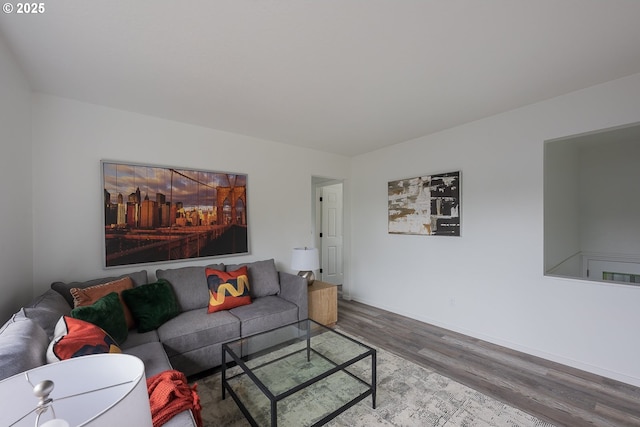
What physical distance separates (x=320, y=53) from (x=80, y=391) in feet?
6.61

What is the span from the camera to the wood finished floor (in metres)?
1.91

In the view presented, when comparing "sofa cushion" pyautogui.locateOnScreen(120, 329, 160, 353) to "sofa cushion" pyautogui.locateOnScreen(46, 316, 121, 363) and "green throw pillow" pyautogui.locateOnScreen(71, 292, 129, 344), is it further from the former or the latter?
"sofa cushion" pyautogui.locateOnScreen(46, 316, 121, 363)

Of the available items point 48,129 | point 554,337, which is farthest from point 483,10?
point 48,129

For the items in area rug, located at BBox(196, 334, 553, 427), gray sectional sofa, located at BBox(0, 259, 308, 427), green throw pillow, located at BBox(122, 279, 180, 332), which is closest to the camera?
gray sectional sofa, located at BBox(0, 259, 308, 427)

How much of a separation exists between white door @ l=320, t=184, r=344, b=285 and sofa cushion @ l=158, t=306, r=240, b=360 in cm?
297

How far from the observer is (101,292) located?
2.15 metres


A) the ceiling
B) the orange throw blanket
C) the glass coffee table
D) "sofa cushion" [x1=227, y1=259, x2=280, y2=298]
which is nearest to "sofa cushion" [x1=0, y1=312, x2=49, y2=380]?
the orange throw blanket

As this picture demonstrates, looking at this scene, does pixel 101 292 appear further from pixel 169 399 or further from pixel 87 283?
pixel 169 399

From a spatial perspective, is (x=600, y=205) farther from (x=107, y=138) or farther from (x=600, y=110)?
(x=107, y=138)

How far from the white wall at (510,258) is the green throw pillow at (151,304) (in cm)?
294

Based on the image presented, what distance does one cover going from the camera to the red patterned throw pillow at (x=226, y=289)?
2660 mm

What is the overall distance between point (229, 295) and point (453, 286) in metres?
2.66

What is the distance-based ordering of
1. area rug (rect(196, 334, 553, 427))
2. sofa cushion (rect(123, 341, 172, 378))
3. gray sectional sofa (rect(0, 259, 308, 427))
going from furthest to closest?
area rug (rect(196, 334, 553, 427)) < sofa cushion (rect(123, 341, 172, 378)) < gray sectional sofa (rect(0, 259, 308, 427))

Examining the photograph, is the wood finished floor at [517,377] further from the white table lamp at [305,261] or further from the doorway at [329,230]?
the doorway at [329,230]
